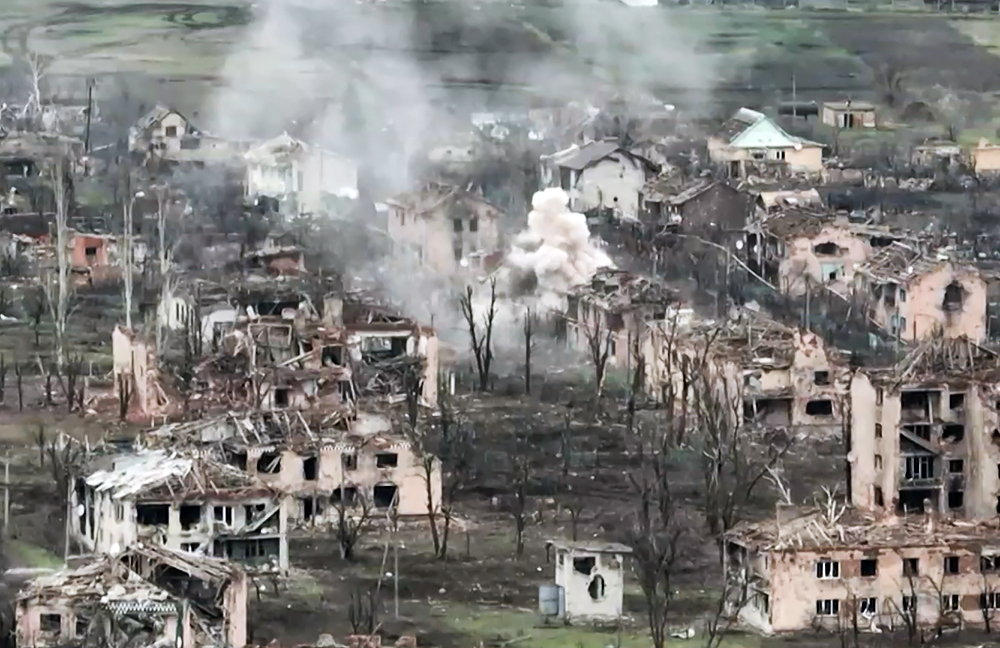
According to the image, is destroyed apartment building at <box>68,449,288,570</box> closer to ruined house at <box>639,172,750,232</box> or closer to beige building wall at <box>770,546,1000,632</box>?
beige building wall at <box>770,546,1000,632</box>

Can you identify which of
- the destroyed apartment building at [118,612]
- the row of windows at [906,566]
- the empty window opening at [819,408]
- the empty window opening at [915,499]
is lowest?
the empty window opening at [819,408]

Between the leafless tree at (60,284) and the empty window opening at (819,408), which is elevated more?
the leafless tree at (60,284)

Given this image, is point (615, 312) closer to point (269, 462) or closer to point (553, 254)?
point (553, 254)

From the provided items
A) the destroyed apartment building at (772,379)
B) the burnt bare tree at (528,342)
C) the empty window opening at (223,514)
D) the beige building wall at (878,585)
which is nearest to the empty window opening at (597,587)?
the beige building wall at (878,585)

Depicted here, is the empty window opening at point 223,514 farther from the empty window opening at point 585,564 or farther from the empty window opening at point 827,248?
the empty window opening at point 827,248

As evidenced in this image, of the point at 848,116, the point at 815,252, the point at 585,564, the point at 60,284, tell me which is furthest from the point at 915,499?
the point at 848,116

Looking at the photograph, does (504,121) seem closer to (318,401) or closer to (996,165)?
(996,165)

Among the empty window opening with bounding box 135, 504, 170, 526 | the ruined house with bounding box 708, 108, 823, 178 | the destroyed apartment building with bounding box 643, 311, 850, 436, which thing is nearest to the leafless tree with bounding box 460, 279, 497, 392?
the destroyed apartment building with bounding box 643, 311, 850, 436
